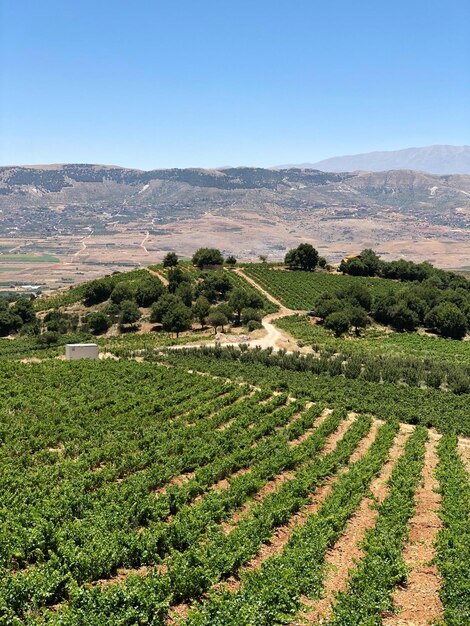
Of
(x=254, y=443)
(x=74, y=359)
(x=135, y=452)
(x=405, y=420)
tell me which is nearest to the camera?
(x=135, y=452)

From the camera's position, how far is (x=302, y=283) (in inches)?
4050

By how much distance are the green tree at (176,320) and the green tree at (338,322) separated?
22163 mm

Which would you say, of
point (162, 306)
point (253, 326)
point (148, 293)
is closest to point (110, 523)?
point (253, 326)

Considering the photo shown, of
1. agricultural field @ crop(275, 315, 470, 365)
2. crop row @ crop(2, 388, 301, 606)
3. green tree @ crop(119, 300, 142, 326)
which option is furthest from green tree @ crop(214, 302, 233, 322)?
crop row @ crop(2, 388, 301, 606)

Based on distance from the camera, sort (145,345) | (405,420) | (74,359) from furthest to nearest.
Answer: (145,345)
(74,359)
(405,420)

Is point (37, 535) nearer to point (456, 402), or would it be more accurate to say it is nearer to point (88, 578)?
point (88, 578)

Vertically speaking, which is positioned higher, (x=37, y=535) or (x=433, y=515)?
(x=37, y=535)

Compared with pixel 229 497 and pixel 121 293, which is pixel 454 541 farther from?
pixel 121 293

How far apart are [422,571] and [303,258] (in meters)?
100

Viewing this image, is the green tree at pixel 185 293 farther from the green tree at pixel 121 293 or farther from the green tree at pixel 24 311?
the green tree at pixel 24 311

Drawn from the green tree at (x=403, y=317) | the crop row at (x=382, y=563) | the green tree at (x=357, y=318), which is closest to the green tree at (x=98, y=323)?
the green tree at (x=357, y=318)

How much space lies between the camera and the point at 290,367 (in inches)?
2048

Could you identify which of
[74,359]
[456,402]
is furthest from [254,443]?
[74,359]

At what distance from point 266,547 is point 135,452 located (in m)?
10.6
